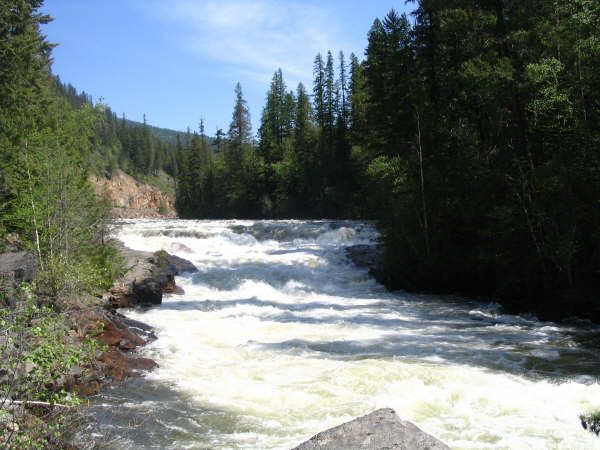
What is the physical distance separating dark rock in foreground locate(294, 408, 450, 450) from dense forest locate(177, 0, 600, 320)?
11083 mm

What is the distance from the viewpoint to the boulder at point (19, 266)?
10352 mm

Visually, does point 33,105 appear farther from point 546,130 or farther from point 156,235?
point 546,130

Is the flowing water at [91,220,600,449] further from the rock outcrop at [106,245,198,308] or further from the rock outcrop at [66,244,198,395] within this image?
the rock outcrop at [106,245,198,308]

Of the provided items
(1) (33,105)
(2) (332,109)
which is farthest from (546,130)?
(2) (332,109)

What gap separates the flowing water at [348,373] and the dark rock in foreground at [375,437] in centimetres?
279

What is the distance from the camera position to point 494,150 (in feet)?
57.5

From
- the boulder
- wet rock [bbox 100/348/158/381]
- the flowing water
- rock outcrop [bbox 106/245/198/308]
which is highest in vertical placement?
the boulder

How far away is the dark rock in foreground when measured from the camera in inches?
167

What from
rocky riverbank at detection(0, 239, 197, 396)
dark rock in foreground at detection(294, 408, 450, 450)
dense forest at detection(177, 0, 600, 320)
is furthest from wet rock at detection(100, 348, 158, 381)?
dense forest at detection(177, 0, 600, 320)

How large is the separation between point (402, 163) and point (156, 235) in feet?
51.2

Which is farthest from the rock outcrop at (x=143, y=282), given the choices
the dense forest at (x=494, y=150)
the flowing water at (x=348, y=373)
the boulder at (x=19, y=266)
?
the dense forest at (x=494, y=150)

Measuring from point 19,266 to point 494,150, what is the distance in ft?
48.7

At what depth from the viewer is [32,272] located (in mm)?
10734

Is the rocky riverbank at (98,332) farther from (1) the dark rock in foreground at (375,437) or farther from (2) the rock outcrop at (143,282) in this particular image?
(1) the dark rock in foreground at (375,437)
